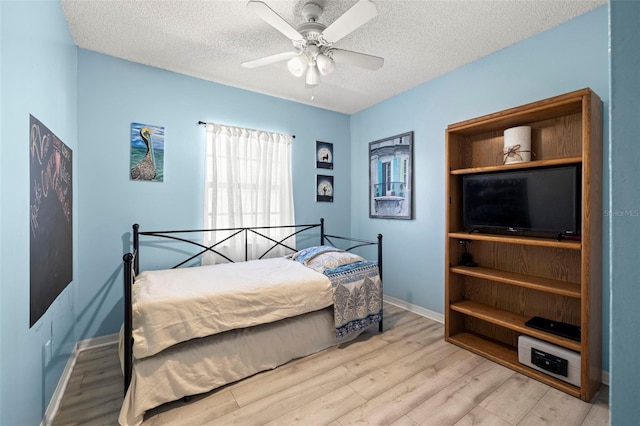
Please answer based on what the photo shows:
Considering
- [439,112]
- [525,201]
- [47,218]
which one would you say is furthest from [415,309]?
[47,218]

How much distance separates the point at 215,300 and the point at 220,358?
0.41 meters

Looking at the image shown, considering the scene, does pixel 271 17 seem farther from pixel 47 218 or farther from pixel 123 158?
pixel 123 158

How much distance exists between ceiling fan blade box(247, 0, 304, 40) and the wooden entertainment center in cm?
161

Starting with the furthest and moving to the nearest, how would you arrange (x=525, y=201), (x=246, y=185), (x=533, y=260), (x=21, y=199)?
1. (x=246, y=185)
2. (x=533, y=260)
3. (x=525, y=201)
4. (x=21, y=199)

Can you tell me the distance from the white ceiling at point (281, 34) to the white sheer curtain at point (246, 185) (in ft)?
2.21

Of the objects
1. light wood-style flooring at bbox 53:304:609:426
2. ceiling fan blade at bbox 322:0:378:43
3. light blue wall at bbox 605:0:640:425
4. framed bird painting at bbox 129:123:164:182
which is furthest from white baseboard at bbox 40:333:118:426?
ceiling fan blade at bbox 322:0:378:43

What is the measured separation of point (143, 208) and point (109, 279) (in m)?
0.70

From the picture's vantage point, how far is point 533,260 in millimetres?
2377

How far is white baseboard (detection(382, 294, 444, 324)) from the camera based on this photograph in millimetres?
3106

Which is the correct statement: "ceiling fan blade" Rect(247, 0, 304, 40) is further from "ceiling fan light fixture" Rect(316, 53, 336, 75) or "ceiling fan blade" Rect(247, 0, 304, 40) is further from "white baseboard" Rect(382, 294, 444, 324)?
"white baseboard" Rect(382, 294, 444, 324)

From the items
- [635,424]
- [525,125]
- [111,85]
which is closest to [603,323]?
[525,125]

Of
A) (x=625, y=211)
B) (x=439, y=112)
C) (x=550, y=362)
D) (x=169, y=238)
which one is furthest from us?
(x=439, y=112)

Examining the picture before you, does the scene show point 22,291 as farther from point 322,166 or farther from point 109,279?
point 322,166

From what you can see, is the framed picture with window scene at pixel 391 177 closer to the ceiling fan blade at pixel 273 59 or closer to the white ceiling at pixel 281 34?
the white ceiling at pixel 281 34
